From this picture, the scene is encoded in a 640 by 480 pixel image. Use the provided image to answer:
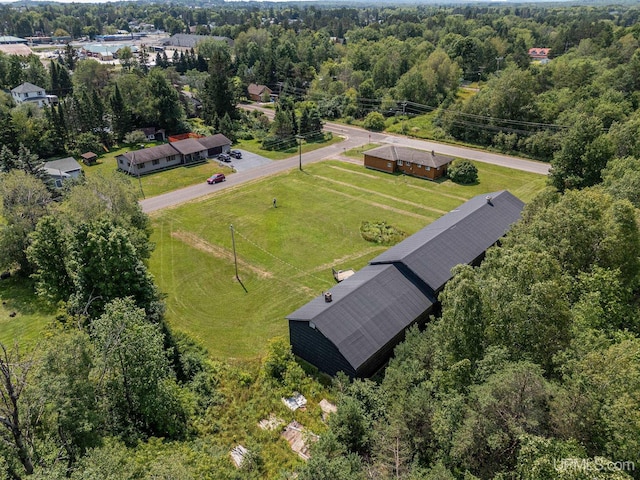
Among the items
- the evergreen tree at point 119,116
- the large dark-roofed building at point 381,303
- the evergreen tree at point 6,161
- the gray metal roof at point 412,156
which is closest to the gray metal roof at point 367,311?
the large dark-roofed building at point 381,303

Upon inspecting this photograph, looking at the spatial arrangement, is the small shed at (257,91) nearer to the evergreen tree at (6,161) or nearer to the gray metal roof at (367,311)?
the evergreen tree at (6,161)

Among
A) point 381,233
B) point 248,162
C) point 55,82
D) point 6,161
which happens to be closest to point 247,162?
point 248,162

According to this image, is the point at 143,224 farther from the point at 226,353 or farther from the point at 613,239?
the point at 613,239

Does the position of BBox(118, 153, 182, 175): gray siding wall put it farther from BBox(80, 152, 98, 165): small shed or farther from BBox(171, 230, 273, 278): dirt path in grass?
BBox(171, 230, 273, 278): dirt path in grass

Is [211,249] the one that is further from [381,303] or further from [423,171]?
[423,171]

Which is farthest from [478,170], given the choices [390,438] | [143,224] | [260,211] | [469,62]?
[469,62]

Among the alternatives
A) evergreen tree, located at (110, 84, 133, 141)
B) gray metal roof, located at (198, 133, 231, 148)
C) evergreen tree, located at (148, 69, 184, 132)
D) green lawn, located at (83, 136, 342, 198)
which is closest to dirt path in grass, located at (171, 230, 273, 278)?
green lawn, located at (83, 136, 342, 198)
